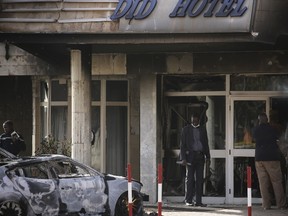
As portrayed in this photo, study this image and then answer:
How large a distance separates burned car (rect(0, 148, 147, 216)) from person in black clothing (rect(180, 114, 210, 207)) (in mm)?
2403

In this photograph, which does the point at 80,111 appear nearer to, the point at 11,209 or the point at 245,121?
the point at 245,121

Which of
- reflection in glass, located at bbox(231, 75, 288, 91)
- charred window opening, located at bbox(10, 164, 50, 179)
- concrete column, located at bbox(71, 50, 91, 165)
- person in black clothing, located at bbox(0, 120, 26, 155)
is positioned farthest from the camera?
reflection in glass, located at bbox(231, 75, 288, 91)

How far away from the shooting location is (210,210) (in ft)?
48.8

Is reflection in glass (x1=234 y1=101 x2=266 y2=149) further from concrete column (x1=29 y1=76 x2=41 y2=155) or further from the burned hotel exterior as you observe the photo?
concrete column (x1=29 y1=76 x2=41 y2=155)

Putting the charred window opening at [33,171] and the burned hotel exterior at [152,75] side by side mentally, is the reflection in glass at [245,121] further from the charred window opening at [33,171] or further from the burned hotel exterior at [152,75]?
the charred window opening at [33,171]

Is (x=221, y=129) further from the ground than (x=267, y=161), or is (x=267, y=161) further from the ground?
(x=221, y=129)

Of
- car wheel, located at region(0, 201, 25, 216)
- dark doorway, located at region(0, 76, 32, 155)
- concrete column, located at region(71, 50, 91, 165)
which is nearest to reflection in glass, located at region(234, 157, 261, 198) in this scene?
concrete column, located at region(71, 50, 91, 165)

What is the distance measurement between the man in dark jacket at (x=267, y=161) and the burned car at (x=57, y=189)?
A: 2.94 metres

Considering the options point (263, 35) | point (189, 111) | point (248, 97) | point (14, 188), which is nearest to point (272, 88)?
point (248, 97)

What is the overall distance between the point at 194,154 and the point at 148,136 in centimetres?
144

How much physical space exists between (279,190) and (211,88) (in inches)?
118

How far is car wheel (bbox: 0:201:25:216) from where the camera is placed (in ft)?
36.7

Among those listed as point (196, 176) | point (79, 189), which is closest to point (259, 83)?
point (196, 176)

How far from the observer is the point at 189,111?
16.8 m
